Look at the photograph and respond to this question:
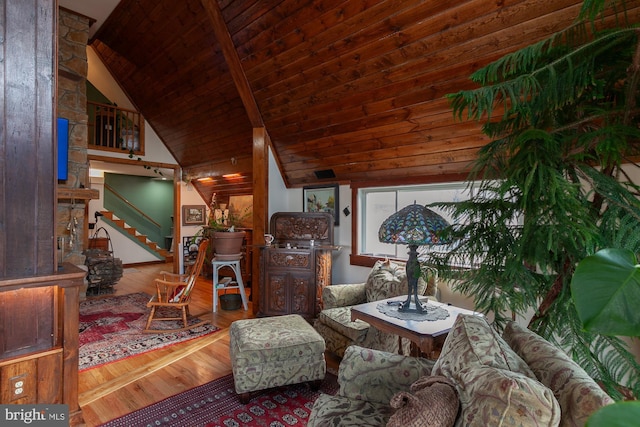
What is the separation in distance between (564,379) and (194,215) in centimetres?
748

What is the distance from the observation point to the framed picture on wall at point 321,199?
162 inches

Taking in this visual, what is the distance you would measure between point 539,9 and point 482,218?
153 cm

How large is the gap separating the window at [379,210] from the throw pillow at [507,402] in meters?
2.64

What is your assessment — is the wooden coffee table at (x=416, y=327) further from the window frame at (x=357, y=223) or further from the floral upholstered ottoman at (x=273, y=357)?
the window frame at (x=357, y=223)

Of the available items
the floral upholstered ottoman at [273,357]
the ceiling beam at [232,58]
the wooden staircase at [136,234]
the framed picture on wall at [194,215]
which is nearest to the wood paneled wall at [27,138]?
the floral upholstered ottoman at [273,357]

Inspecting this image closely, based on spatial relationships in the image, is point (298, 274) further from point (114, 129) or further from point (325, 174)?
point (114, 129)

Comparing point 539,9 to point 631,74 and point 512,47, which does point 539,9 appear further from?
point 631,74

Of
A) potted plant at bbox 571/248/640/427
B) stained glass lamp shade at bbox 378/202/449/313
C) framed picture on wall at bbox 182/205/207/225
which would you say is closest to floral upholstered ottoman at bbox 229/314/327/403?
stained glass lamp shade at bbox 378/202/449/313

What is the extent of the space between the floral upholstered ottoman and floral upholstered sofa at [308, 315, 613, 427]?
0.78m

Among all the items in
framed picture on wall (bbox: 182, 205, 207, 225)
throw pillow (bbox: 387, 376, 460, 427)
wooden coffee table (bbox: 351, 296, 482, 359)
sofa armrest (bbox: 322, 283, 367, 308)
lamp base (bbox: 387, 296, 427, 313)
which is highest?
framed picture on wall (bbox: 182, 205, 207, 225)

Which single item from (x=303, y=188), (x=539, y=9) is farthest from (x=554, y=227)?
(x=303, y=188)

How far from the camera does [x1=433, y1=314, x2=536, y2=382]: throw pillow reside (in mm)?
1015

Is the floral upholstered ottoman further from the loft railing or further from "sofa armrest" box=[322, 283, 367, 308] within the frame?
the loft railing

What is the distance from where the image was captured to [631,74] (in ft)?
3.10
